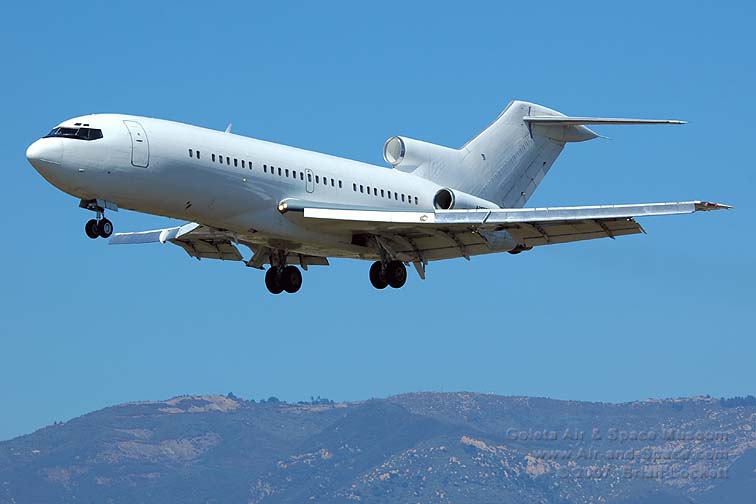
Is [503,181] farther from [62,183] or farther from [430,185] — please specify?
[62,183]

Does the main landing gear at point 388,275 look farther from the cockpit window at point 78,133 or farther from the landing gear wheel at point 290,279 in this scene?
the cockpit window at point 78,133

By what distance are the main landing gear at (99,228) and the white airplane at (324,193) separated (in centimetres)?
2

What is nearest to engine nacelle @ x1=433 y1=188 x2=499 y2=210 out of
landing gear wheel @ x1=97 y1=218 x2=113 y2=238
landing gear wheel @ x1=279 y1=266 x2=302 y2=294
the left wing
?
the left wing

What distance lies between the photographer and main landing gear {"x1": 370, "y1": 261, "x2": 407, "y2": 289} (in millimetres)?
38531

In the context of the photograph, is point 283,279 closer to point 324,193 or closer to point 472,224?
point 324,193

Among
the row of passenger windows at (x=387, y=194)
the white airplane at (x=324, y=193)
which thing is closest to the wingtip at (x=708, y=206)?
the white airplane at (x=324, y=193)

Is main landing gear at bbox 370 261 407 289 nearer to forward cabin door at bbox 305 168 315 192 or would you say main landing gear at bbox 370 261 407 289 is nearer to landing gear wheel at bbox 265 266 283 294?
landing gear wheel at bbox 265 266 283 294

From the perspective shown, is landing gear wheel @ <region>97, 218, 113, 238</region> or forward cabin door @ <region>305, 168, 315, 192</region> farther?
forward cabin door @ <region>305, 168, 315, 192</region>

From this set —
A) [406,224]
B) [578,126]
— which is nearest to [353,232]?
[406,224]

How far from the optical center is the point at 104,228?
32.9 m

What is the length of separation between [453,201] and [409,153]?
2742mm

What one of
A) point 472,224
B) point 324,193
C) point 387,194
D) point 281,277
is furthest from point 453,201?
point 281,277

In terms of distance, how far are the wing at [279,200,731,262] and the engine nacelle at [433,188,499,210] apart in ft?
3.89

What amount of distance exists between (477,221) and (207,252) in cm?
851
